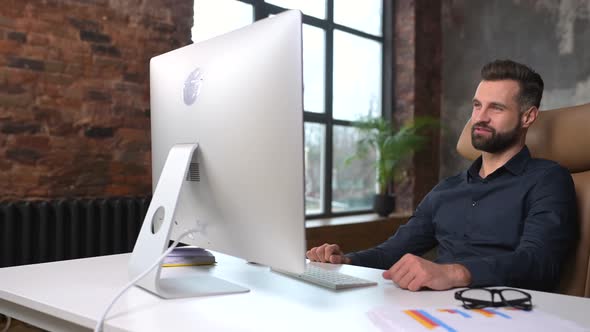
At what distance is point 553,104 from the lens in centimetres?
481

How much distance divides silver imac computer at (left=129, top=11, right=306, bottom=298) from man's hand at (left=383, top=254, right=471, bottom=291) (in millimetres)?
333

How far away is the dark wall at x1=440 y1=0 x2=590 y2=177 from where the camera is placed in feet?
15.4

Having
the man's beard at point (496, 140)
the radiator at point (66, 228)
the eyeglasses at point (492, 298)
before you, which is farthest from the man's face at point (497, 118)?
the radiator at point (66, 228)

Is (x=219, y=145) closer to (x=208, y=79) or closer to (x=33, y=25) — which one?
(x=208, y=79)

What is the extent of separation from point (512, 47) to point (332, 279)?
14.7 ft

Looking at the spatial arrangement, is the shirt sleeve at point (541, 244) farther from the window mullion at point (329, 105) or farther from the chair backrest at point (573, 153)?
the window mullion at point (329, 105)

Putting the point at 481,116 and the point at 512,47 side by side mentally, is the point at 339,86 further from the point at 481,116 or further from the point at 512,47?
the point at 481,116

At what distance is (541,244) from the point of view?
1.54m

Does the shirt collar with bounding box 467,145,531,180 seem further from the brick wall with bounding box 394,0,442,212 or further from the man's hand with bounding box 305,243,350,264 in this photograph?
the brick wall with bounding box 394,0,442,212

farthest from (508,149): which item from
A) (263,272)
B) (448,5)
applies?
(448,5)

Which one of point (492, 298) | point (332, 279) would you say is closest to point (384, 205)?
point (332, 279)

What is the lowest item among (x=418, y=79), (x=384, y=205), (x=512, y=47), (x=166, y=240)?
(x=384, y=205)

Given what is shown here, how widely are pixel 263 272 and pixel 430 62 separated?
454 cm

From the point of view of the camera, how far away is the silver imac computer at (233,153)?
1.01 m
